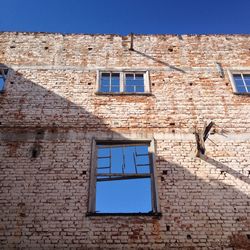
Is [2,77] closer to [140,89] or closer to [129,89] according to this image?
[129,89]

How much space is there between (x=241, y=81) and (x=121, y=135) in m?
4.56

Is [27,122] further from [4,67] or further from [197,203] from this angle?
[197,203]

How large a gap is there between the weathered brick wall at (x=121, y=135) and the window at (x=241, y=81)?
0.25 metres

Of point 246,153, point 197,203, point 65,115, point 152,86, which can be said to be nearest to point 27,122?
point 65,115

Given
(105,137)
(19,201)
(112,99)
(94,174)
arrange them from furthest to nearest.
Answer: (112,99)
(105,137)
(94,174)
(19,201)

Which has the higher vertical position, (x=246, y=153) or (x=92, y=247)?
(x=246, y=153)

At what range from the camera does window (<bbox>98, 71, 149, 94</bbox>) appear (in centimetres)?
1035

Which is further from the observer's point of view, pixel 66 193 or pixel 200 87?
pixel 200 87

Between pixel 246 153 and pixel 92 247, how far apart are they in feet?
15.1

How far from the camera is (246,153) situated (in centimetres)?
870

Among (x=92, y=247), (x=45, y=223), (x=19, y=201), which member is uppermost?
(x=19, y=201)

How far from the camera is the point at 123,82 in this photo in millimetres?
10570

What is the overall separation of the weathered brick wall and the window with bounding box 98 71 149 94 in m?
0.28

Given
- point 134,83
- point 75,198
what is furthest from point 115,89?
point 75,198
